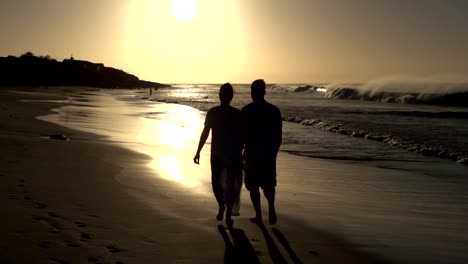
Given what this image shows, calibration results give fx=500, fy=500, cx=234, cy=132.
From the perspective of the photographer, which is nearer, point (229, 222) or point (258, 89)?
point (229, 222)

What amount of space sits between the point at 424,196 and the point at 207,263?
19.0ft

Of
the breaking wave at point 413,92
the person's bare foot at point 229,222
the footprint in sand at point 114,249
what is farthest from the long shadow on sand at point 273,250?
the breaking wave at point 413,92

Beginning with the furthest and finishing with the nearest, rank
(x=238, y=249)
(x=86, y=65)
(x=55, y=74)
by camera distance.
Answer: (x=86, y=65)
(x=55, y=74)
(x=238, y=249)

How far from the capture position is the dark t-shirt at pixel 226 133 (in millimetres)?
6795

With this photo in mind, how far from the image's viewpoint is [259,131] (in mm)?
6988

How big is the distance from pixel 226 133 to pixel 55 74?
115 meters

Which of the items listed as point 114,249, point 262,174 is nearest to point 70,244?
point 114,249

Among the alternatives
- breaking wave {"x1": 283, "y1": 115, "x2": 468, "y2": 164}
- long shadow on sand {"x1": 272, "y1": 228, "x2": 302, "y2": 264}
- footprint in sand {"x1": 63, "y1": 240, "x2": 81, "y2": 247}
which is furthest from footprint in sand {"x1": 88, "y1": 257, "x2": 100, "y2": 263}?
breaking wave {"x1": 283, "y1": 115, "x2": 468, "y2": 164}

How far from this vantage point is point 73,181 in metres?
9.09

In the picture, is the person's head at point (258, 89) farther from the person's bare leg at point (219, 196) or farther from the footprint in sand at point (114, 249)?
the footprint in sand at point (114, 249)

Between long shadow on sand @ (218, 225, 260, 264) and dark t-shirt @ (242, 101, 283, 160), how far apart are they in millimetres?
1114

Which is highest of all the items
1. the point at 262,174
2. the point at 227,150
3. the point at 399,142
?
the point at 227,150

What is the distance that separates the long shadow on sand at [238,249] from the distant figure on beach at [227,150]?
13.9 inches

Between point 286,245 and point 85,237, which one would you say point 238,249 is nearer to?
point 286,245
